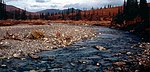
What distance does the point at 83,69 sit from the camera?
19516 mm

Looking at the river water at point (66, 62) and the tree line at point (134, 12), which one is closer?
the river water at point (66, 62)

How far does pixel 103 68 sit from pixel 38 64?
16.0ft

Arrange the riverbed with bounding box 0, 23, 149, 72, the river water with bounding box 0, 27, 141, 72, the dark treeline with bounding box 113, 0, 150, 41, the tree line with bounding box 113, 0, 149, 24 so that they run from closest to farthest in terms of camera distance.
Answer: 1. the riverbed with bounding box 0, 23, 149, 72
2. the river water with bounding box 0, 27, 141, 72
3. the dark treeline with bounding box 113, 0, 150, 41
4. the tree line with bounding box 113, 0, 149, 24

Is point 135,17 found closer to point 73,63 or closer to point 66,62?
point 66,62

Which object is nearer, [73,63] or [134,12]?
[73,63]

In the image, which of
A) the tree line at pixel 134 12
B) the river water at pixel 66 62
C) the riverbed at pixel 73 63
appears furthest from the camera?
the tree line at pixel 134 12

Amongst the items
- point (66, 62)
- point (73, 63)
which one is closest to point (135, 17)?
point (66, 62)

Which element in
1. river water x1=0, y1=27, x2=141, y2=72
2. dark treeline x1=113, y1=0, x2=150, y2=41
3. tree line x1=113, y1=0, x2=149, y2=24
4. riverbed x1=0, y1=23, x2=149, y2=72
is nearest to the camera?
riverbed x1=0, y1=23, x2=149, y2=72

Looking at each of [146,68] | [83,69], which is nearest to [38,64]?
[83,69]

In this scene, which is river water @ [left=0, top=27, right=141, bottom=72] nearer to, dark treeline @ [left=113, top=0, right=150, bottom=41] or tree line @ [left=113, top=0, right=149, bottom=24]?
dark treeline @ [left=113, top=0, right=150, bottom=41]

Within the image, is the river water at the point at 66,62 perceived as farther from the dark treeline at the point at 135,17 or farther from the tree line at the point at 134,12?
the tree line at the point at 134,12

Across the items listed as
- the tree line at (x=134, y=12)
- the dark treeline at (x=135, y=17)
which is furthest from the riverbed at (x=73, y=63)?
the tree line at (x=134, y=12)

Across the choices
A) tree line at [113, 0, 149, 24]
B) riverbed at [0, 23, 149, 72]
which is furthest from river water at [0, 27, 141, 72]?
tree line at [113, 0, 149, 24]

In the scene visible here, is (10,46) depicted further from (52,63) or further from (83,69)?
(83,69)
